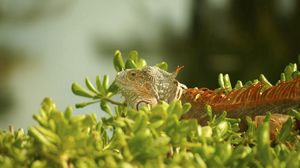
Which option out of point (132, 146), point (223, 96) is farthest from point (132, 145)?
point (223, 96)

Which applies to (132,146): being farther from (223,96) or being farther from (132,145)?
(223,96)

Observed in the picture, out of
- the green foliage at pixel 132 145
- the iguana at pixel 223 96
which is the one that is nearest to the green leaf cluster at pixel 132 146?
the green foliage at pixel 132 145

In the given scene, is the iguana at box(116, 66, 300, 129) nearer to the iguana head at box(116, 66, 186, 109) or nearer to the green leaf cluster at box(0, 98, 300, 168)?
the iguana head at box(116, 66, 186, 109)

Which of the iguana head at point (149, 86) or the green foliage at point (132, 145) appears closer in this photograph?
the green foliage at point (132, 145)

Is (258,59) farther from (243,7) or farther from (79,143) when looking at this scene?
(79,143)

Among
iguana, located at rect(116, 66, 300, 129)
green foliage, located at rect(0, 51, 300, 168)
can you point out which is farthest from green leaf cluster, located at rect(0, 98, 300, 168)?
iguana, located at rect(116, 66, 300, 129)

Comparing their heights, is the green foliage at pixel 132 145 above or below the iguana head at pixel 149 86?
below

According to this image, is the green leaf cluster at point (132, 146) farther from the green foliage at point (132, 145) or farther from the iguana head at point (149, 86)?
the iguana head at point (149, 86)

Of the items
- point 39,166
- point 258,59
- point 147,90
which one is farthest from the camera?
point 258,59

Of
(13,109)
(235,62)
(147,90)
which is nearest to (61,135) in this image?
(147,90)
